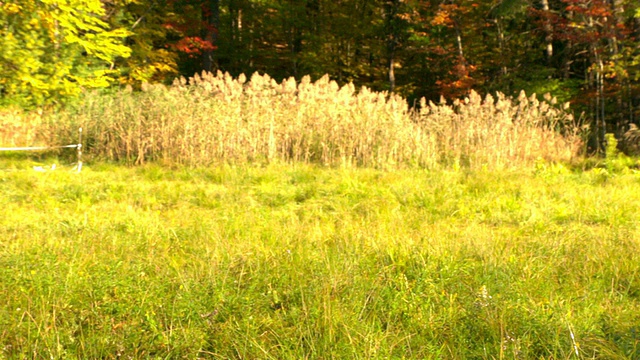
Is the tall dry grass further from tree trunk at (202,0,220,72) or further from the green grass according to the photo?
tree trunk at (202,0,220,72)

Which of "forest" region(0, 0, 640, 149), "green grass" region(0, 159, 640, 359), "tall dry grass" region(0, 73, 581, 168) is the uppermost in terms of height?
"forest" region(0, 0, 640, 149)

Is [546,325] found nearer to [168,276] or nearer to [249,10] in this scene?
[168,276]

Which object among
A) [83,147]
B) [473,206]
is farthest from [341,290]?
[83,147]

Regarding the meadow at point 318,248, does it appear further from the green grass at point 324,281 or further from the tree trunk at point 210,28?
Result: the tree trunk at point 210,28

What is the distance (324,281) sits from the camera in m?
3.39

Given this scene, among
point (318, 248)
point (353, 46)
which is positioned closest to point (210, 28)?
point (353, 46)

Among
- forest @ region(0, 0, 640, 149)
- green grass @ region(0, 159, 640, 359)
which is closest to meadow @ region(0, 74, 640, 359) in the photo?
green grass @ region(0, 159, 640, 359)

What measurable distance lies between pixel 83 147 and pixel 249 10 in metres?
19.3

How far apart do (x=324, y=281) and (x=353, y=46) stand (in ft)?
87.2

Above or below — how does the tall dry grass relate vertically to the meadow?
above

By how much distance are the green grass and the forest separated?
20.1ft

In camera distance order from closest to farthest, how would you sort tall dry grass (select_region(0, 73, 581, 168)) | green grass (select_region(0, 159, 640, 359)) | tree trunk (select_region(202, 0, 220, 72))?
green grass (select_region(0, 159, 640, 359))
tall dry grass (select_region(0, 73, 581, 168))
tree trunk (select_region(202, 0, 220, 72))

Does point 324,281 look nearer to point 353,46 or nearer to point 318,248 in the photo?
point 318,248

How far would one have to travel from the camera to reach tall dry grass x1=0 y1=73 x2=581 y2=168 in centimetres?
1023
